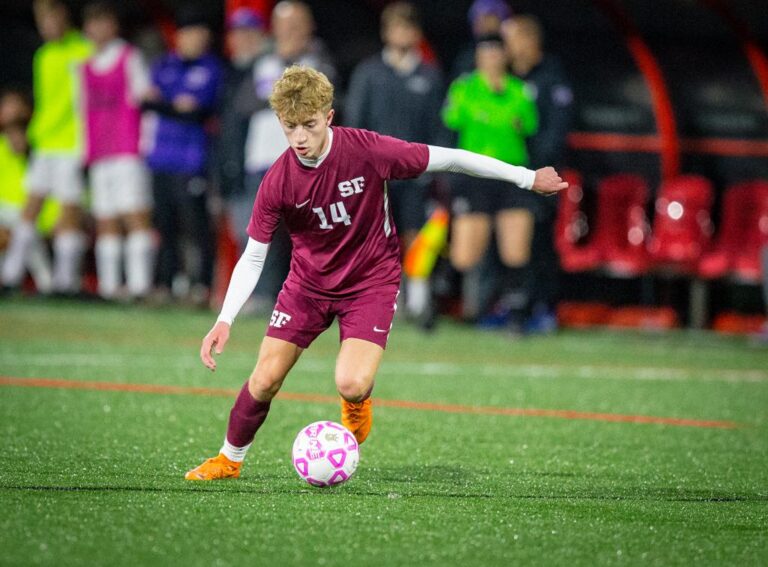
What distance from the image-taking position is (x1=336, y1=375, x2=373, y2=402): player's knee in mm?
6027

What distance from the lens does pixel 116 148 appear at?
1380cm

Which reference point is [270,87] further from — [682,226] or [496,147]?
[682,226]

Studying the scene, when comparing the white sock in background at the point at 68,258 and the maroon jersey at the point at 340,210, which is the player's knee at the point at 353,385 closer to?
the maroon jersey at the point at 340,210

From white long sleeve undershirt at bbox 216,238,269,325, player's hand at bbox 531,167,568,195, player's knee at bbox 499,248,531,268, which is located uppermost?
player's hand at bbox 531,167,568,195

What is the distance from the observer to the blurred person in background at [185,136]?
44.2ft

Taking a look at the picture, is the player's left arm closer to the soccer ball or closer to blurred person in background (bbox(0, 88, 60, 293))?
the soccer ball

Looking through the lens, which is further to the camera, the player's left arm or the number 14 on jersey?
the number 14 on jersey

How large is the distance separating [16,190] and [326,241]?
9.71 meters

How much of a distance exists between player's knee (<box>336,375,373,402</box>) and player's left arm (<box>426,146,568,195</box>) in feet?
3.13

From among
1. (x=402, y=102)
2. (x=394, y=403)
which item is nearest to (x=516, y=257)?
(x=402, y=102)

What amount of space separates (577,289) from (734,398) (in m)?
5.59

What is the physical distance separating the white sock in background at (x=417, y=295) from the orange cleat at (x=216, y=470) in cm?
689

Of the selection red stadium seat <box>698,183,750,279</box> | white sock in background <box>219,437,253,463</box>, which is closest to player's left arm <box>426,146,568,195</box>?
white sock in background <box>219,437,253,463</box>

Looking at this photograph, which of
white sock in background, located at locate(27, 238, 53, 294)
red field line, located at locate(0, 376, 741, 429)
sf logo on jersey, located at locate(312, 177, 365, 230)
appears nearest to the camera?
sf logo on jersey, located at locate(312, 177, 365, 230)
